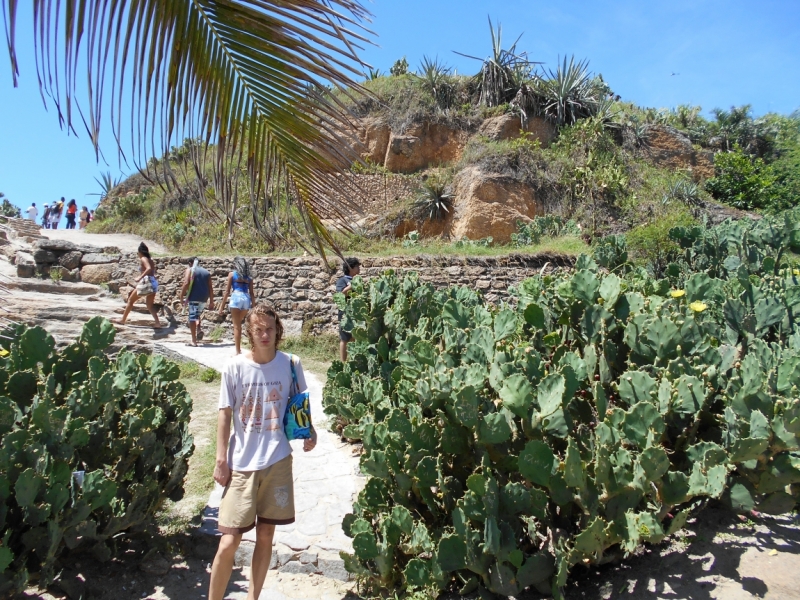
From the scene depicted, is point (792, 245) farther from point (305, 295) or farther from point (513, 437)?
point (305, 295)

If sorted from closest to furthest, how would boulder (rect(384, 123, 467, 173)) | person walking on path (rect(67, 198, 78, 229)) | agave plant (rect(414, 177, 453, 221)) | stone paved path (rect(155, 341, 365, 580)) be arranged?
stone paved path (rect(155, 341, 365, 580)) < agave plant (rect(414, 177, 453, 221)) < boulder (rect(384, 123, 467, 173)) < person walking on path (rect(67, 198, 78, 229))

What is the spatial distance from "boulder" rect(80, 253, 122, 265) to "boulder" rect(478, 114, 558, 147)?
445 inches

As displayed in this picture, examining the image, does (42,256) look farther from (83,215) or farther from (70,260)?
(83,215)

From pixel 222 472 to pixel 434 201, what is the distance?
566 inches

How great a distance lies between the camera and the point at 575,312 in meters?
3.43

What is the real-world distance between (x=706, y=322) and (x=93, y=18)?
11.9ft

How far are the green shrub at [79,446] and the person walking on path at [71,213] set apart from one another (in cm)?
2038

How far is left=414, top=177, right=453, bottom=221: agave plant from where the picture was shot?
1664 cm

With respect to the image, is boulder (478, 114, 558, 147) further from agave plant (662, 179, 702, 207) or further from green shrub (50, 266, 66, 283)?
green shrub (50, 266, 66, 283)

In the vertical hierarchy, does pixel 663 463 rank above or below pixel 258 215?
below

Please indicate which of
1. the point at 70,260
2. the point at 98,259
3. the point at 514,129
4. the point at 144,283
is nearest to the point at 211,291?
the point at 144,283

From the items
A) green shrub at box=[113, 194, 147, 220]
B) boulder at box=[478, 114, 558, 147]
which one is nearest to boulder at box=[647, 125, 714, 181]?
boulder at box=[478, 114, 558, 147]

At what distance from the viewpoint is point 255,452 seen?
2867mm

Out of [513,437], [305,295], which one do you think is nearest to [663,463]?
[513,437]
